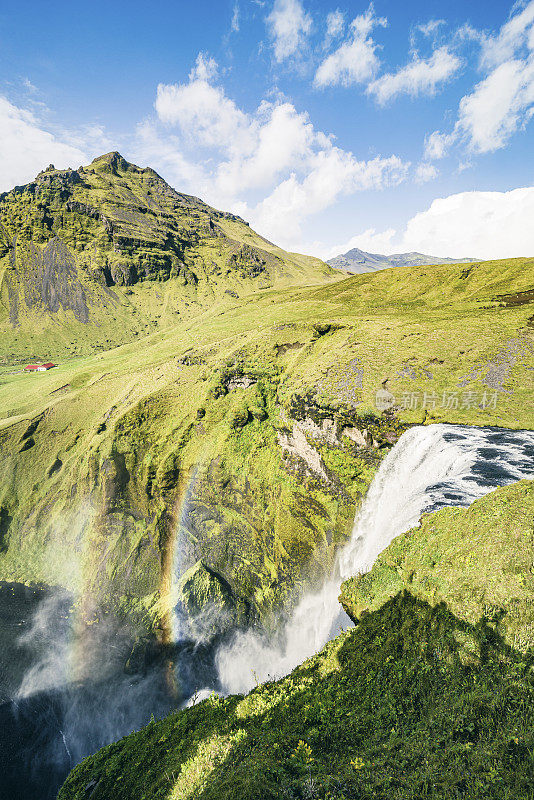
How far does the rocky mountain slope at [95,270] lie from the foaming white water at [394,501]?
120631mm

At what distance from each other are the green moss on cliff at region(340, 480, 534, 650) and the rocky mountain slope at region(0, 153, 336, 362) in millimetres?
131156

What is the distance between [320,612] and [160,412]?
2680 centimetres

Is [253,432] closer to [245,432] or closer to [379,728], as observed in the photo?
[245,432]

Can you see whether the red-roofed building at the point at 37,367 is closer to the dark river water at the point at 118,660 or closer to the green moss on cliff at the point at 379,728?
the dark river water at the point at 118,660

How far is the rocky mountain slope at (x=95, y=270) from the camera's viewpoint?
127 metres

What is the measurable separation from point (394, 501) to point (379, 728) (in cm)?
1307

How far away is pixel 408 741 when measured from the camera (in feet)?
24.0

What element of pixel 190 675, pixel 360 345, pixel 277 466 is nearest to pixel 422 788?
pixel 277 466

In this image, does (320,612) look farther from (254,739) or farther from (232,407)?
(232,407)

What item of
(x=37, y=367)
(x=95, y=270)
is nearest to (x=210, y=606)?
(x=37, y=367)

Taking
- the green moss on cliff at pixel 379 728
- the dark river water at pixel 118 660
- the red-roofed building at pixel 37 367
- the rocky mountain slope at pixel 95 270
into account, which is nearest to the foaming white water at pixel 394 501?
the dark river water at pixel 118 660

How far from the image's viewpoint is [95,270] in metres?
146

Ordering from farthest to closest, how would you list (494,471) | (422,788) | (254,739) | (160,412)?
(160,412), (494,471), (254,739), (422,788)

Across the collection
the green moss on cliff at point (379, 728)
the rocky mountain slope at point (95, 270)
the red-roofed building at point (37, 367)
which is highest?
the rocky mountain slope at point (95, 270)
